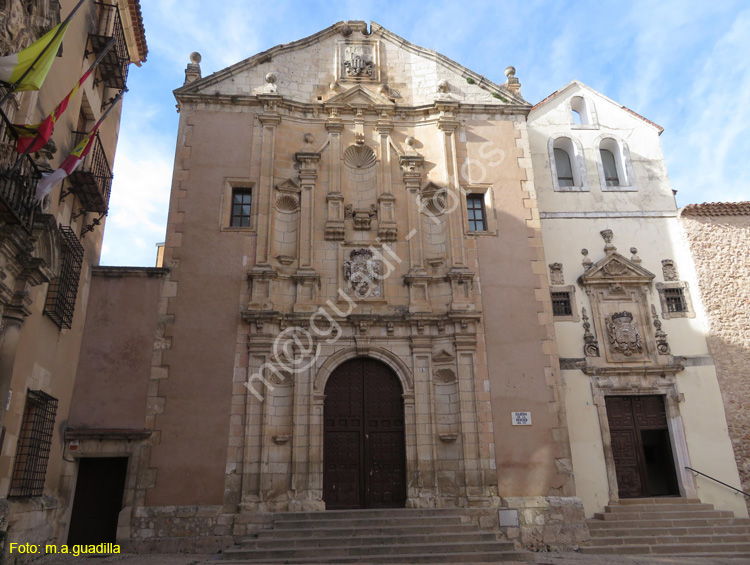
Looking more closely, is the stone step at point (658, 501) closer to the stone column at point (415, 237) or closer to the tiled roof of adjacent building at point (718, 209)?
the stone column at point (415, 237)

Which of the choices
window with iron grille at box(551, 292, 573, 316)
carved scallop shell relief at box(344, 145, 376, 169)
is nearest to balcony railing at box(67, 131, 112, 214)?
carved scallop shell relief at box(344, 145, 376, 169)

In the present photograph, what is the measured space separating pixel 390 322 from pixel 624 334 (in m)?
5.65

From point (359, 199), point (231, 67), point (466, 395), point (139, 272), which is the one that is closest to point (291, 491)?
point (466, 395)

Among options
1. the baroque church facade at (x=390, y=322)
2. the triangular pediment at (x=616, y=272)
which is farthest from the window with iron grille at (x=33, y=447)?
the triangular pediment at (x=616, y=272)

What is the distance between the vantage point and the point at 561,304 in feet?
47.3

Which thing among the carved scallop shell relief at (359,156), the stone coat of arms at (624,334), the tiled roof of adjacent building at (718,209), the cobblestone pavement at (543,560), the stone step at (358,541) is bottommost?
the cobblestone pavement at (543,560)

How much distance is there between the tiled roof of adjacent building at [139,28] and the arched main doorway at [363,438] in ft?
32.3

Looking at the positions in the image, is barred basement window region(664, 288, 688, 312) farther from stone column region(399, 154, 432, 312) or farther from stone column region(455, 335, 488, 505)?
stone column region(399, 154, 432, 312)

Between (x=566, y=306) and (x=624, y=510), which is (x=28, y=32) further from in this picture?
(x=624, y=510)

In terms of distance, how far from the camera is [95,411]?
11.7 m

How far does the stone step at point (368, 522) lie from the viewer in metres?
10.9

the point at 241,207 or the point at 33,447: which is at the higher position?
the point at 241,207

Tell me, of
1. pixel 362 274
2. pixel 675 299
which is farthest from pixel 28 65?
pixel 675 299

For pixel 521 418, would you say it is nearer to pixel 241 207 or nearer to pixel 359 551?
pixel 359 551
